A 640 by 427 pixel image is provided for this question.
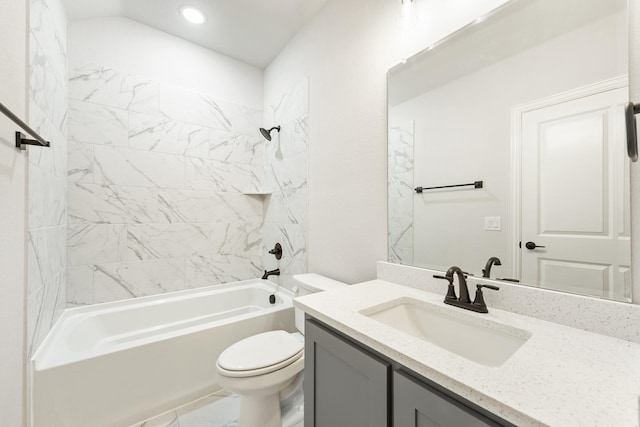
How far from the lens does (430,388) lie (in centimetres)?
58

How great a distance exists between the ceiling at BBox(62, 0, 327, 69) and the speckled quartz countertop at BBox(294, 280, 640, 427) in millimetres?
2189

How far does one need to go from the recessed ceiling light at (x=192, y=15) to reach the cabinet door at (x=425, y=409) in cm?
260

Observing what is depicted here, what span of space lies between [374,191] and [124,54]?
7.45ft

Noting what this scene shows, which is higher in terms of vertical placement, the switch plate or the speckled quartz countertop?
the switch plate

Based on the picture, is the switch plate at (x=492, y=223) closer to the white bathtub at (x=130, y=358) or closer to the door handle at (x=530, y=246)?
the door handle at (x=530, y=246)

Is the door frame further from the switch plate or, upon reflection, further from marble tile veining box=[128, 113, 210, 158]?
marble tile veining box=[128, 113, 210, 158]

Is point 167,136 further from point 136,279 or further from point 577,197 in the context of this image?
point 577,197

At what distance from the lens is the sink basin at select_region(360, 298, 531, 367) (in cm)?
78

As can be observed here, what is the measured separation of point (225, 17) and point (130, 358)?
8.05 ft

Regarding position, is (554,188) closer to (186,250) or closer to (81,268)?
(186,250)

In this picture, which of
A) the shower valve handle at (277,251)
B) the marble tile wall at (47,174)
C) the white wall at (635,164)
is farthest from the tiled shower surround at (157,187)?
the white wall at (635,164)

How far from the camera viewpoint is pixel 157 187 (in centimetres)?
212

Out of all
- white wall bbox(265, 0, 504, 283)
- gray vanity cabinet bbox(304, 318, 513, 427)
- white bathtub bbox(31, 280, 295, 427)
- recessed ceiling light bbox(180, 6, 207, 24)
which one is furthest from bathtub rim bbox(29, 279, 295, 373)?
recessed ceiling light bbox(180, 6, 207, 24)

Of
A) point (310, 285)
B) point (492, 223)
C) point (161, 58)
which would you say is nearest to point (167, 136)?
point (161, 58)
